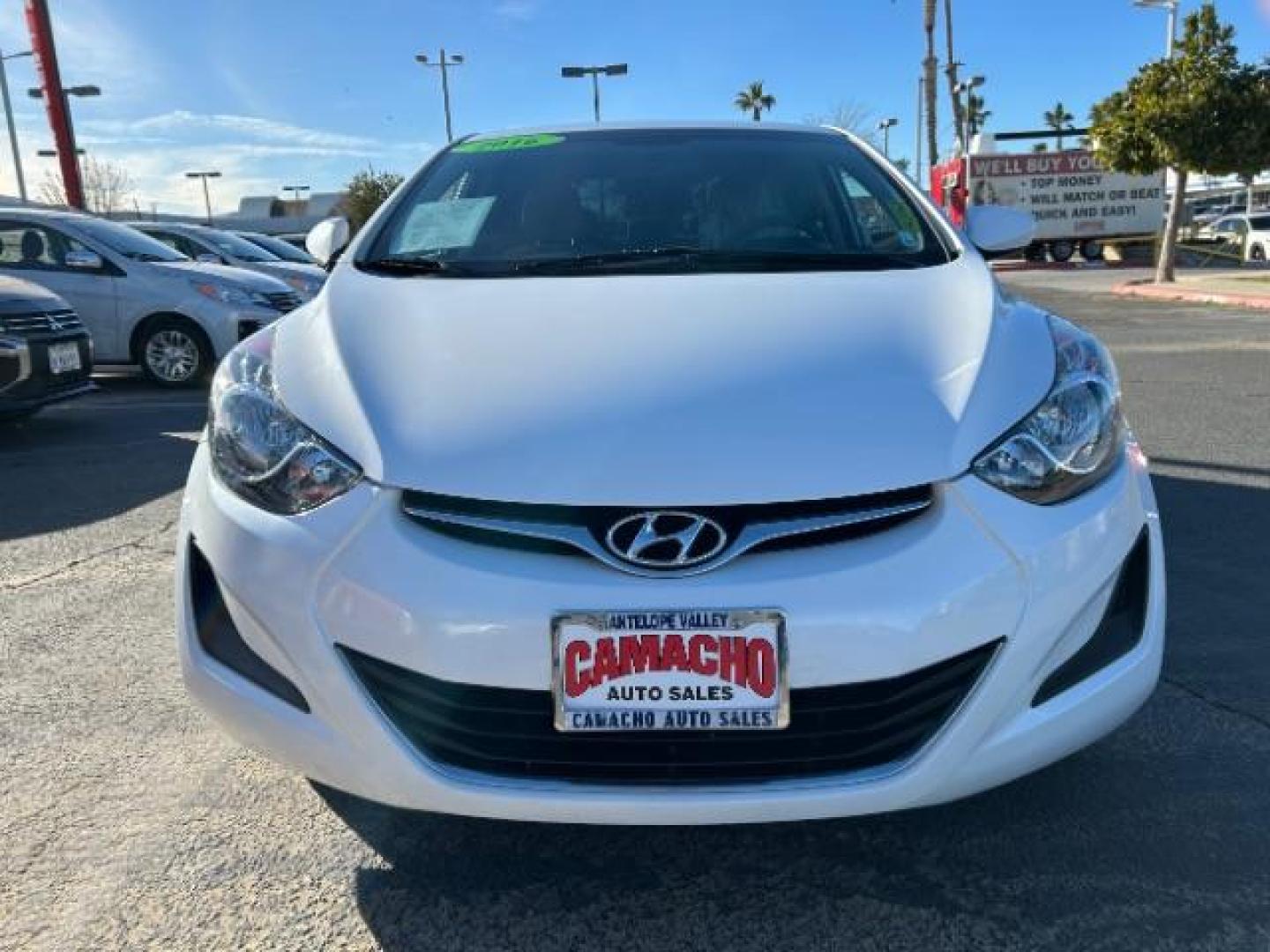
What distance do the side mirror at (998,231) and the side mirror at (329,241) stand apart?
1.86 meters

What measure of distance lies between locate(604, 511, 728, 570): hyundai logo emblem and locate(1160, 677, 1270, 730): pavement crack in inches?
65.0

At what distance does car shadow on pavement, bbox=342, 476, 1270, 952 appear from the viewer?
1.83m

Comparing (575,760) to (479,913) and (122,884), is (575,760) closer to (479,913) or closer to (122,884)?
(479,913)

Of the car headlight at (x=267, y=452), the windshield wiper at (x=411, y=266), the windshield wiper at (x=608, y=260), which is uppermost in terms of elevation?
the windshield wiper at (x=411, y=266)

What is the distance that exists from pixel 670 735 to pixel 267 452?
860 mm

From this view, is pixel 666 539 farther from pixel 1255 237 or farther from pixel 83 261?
pixel 1255 237

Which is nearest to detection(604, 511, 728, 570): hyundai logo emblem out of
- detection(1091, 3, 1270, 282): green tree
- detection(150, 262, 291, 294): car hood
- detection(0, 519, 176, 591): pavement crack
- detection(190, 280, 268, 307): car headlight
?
detection(0, 519, 176, 591): pavement crack

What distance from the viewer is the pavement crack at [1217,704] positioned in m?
2.54

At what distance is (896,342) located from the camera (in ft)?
6.66

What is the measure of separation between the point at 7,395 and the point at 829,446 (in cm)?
601

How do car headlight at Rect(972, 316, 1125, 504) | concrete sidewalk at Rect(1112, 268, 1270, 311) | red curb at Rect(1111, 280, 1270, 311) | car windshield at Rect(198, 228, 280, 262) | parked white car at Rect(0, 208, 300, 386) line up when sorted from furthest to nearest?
concrete sidewalk at Rect(1112, 268, 1270, 311) → red curb at Rect(1111, 280, 1270, 311) → car windshield at Rect(198, 228, 280, 262) → parked white car at Rect(0, 208, 300, 386) → car headlight at Rect(972, 316, 1125, 504)

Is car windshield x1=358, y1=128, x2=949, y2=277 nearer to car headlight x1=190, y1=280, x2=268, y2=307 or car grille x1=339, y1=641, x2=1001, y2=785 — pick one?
car grille x1=339, y1=641, x2=1001, y2=785

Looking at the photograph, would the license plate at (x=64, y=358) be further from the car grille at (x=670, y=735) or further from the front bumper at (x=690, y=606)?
the car grille at (x=670, y=735)

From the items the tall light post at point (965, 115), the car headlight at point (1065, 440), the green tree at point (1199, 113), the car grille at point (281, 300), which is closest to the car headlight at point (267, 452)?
the car headlight at point (1065, 440)
